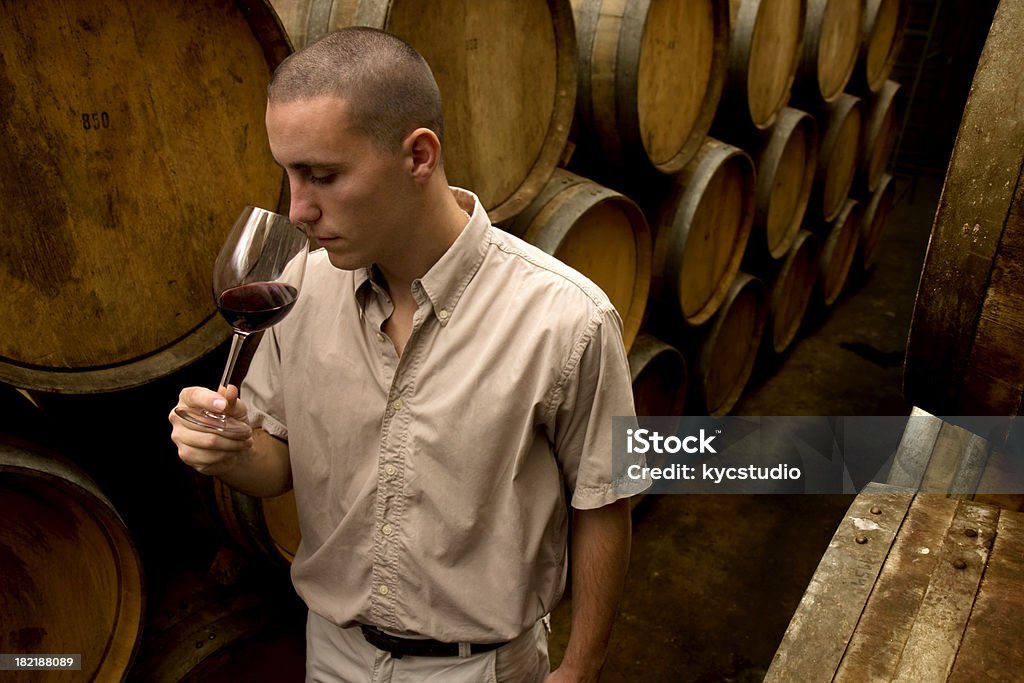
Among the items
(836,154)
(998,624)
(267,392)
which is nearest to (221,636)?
(267,392)

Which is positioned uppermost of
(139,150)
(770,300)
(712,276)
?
(139,150)

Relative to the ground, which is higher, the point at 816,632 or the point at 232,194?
the point at 232,194

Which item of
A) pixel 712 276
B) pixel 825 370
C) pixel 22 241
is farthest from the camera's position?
pixel 825 370

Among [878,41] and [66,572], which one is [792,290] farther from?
[66,572]

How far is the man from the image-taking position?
1.28 meters

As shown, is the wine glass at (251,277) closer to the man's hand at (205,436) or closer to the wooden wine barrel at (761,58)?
the man's hand at (205,436)

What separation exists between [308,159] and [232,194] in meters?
0.58

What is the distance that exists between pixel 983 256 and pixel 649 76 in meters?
1.59

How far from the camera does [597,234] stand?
2867 mm

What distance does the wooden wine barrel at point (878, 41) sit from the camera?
515 centimetres

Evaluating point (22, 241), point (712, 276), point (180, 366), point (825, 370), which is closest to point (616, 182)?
point (712, 276)

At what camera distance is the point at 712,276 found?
161 inches

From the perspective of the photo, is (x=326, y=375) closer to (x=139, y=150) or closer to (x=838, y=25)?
(x=139, y=150)

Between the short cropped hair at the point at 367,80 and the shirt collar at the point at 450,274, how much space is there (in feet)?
0.71
